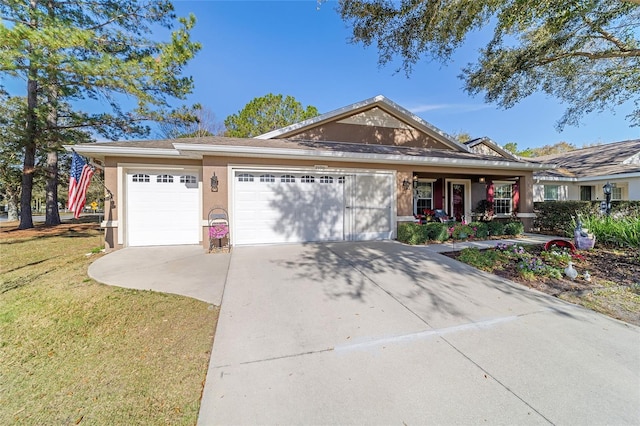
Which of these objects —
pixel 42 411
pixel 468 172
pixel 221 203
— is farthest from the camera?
pixel 468 172

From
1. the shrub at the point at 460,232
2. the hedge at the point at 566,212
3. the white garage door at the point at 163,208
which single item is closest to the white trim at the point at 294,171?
the shrub at the point at 460,232

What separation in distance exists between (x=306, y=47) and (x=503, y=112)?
869cm

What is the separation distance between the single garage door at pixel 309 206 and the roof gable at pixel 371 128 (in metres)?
2.94

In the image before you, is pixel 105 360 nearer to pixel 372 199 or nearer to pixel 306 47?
pixel 372 199

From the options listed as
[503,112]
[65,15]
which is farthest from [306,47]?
[65,15]

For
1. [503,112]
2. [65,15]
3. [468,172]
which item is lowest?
[468,172]

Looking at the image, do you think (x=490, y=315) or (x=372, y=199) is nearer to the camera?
(x=490, y=315)

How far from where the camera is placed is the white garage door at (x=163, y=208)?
24.5ft

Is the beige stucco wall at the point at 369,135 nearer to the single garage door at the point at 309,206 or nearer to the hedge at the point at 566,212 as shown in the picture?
the single garage door at the point at 309,206

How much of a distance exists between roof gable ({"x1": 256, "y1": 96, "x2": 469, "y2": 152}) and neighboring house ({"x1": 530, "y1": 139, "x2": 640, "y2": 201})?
662 centimetres

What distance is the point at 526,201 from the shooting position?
10008 mm

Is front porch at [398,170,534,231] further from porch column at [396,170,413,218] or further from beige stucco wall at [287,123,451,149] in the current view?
porch column at [396,170,413,218]

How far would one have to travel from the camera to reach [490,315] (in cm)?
335

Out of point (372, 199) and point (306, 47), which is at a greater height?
point (306, 47)
